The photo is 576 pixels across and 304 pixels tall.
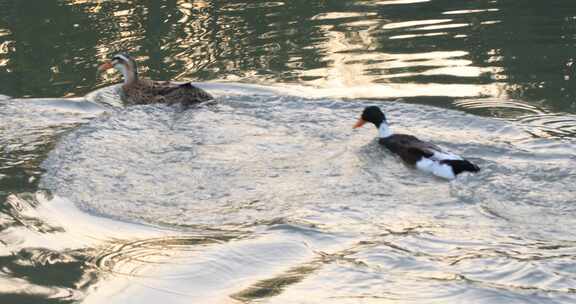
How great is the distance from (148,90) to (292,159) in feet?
10.4

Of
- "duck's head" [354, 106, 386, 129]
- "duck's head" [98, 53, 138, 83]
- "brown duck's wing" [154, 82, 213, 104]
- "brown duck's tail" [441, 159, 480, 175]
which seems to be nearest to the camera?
"brown duck's tail" [441, 159, 480, 175]

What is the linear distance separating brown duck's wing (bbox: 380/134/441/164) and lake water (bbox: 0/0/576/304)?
159mm

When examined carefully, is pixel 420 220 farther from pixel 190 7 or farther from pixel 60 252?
pixel 190 7

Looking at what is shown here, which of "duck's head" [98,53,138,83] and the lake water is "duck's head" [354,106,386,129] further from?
"duck's head" [98,53,138,83]

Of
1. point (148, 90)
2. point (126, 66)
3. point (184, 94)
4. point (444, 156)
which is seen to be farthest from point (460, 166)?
point (126, 66)

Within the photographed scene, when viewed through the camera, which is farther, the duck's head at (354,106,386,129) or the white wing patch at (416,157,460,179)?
the duck's head at (354,106,386,129)

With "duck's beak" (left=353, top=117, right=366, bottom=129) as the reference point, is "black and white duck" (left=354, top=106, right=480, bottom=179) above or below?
below

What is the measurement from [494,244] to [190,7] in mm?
10645

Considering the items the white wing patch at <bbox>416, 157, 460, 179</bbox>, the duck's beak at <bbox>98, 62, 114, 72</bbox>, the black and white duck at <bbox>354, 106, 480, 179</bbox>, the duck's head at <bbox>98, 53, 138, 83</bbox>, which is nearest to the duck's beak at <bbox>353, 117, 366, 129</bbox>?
the black and white duck at <bbox>354, 106, 480, 179</bbox>

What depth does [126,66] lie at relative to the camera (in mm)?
12938

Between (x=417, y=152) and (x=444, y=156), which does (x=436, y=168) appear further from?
(x=417, y=152)

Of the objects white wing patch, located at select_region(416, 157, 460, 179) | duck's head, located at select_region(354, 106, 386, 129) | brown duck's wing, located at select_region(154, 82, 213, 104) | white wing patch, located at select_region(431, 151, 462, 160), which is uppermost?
brown duck's wing, located at select_region(154, 82, 213, 104)

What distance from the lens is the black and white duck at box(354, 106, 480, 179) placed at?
9305mm

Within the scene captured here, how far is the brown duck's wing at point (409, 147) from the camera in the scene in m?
9.64
